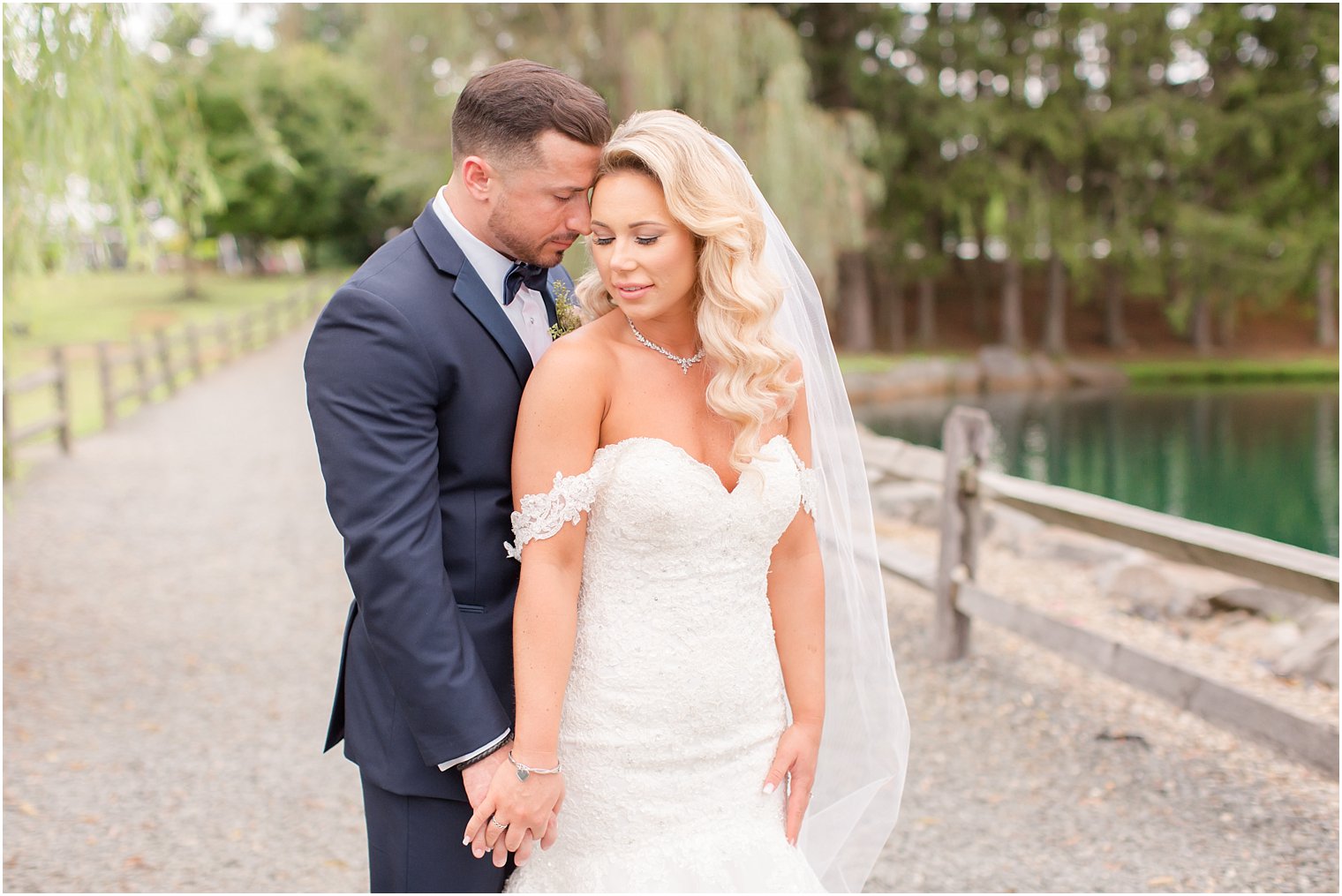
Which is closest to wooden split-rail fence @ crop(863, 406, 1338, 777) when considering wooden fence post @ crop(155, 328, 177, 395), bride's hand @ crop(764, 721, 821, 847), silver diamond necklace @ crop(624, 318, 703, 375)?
bride's hand @ crop(764, 721, 821, 847)

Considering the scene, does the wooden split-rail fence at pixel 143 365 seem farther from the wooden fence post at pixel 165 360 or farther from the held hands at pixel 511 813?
the held hands at pixel 511 813

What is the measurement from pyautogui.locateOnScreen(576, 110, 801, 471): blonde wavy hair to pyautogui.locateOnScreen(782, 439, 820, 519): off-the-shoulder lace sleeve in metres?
0.10

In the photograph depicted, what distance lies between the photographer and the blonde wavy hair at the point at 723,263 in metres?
1.87

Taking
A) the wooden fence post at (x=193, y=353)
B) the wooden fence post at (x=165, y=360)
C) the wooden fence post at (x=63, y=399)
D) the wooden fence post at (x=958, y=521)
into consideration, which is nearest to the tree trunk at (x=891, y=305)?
the wooden fence post at (x=193, y=353)

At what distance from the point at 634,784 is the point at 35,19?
4240 millimetres

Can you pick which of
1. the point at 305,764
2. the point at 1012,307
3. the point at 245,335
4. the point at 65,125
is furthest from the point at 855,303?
the point at 305,764

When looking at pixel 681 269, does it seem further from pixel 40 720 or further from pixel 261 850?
pixel 40 720

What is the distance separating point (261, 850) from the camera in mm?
3754

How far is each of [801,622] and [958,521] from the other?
3448 millimetres

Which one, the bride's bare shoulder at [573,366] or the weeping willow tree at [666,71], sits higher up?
the weeping willow tree at [666,71]

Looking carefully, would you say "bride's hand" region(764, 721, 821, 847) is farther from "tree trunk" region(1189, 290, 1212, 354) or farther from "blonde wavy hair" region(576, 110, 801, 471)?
"tree trunk" region(1189, 290, 1212, 354)

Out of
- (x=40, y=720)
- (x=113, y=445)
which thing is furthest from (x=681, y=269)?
(x=113, y=445)

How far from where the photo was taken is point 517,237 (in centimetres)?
196

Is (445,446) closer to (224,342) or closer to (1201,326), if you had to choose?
(224,342)
